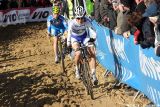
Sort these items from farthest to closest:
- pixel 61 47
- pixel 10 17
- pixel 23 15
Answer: pixel 23 15
pixel 10 17
pixel 61 47

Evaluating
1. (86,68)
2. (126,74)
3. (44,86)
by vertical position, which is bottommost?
(44,86)

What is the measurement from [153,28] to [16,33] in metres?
13.9

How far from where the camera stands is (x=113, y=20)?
12.1 meters

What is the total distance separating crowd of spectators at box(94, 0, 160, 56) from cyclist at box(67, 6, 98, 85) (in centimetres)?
80

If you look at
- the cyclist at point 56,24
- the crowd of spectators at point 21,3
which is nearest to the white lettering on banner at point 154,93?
the cyclist at point 56,24

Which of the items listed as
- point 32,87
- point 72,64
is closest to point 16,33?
point 72,64

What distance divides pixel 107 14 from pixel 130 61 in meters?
2.50

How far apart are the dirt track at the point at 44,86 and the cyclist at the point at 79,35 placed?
0.64 meters

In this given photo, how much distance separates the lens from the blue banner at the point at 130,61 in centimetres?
902

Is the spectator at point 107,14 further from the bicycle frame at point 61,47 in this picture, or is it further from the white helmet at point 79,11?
the bicycle frame at point 61,47

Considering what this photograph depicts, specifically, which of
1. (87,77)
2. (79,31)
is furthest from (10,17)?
(87,77)

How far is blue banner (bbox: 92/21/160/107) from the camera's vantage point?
9023 mm

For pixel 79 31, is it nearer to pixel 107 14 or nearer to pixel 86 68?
pixel 86 68

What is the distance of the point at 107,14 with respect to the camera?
498 inches
